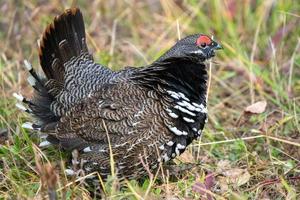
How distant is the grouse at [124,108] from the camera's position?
4.32 meters

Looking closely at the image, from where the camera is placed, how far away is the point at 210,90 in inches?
246

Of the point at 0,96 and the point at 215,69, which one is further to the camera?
the point at 215,69

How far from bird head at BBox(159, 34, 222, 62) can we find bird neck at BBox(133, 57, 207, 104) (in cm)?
6

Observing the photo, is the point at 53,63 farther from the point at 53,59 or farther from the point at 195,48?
the point at 195,48

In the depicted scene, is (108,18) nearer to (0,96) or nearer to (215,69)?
(215,69)

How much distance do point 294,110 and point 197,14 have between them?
2291 mm

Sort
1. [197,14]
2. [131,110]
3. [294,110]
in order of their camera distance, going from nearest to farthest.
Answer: [131,110], [294,110], [197,14]

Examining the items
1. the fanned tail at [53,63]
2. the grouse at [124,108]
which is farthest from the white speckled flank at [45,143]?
the fanned tail at [53,63]

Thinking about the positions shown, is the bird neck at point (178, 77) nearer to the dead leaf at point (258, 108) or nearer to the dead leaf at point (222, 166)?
the dead leaf at point (222, 166)

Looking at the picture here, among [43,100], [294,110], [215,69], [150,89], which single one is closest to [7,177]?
[43,100]

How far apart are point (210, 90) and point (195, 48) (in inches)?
68.4

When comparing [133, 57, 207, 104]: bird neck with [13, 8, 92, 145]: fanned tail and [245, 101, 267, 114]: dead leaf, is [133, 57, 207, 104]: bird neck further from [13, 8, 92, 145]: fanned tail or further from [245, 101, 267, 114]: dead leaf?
[245, 101, 267, 114]: dead leaf

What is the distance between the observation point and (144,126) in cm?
432

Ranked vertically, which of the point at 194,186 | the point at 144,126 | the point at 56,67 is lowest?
the point at 194,186
